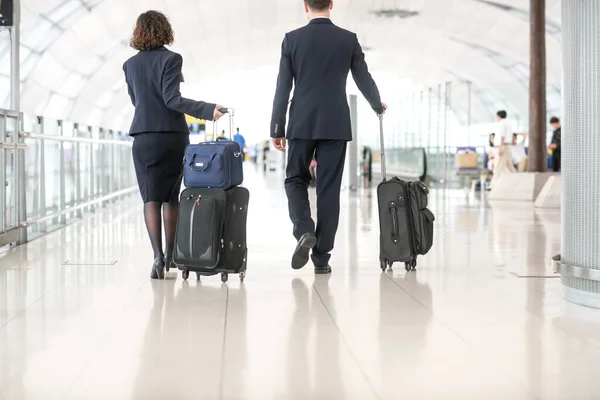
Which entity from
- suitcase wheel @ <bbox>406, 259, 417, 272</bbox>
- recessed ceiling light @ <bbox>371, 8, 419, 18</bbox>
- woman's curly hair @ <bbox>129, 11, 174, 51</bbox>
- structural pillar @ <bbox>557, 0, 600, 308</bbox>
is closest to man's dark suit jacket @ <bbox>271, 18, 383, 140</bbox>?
woman's curly hair @ <bbox>129, 11, 174, 51</bbox>

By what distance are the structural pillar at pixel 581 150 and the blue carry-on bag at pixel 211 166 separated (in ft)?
6.84

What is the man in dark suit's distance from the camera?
6.51 m

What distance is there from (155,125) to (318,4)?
57.4 inches

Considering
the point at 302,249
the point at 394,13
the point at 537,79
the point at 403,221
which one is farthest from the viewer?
the point at 394,13

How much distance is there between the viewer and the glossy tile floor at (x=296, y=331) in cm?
338

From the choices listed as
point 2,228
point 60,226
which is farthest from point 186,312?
point 60,226

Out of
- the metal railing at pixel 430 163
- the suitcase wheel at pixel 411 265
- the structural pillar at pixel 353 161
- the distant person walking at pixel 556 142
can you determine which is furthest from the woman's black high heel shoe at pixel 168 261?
the metal railing at pixel 430 163

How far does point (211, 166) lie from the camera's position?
19.9 feet

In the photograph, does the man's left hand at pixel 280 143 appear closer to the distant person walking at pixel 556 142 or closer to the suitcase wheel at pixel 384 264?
the suitcase wheel at pixel 384 264

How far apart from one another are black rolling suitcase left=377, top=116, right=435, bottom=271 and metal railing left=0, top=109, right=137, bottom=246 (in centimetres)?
354

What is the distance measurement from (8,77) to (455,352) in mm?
6859

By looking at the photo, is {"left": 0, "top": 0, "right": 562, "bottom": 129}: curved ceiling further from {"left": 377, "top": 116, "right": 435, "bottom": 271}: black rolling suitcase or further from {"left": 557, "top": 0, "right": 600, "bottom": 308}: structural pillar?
{"left": 557, "top": 0, "right": 600, "bottom": 308}: structural pillar

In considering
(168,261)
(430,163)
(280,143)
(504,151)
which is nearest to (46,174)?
(168,261)

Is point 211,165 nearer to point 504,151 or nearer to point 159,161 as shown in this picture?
point 159,161
